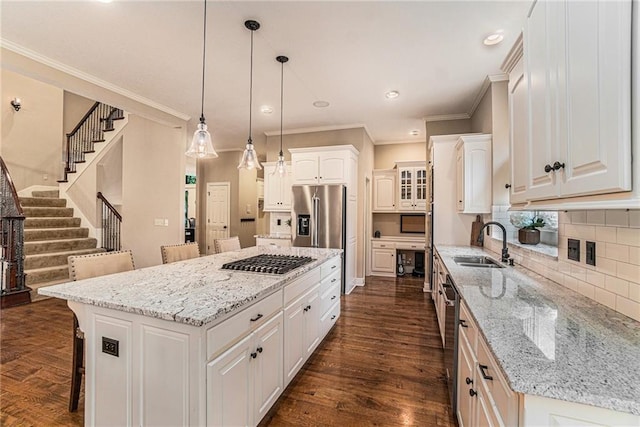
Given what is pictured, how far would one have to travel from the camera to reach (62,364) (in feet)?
8.10

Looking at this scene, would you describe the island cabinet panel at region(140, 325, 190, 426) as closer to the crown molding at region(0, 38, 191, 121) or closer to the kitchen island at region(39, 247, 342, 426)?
the kitchen island at region(39, 247, 342, 426)

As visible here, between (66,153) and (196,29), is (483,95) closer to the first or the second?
(196,29)

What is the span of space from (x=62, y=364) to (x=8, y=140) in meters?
5.94

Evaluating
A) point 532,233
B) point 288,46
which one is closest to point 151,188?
point 288,46

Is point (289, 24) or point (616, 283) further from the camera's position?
point (289, 24)

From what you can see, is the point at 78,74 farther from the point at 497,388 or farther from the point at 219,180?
the point at 497,388

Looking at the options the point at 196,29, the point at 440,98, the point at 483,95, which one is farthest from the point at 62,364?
the point at 483,95

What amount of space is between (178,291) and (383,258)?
494 centimetres

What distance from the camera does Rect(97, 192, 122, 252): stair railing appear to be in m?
5.62

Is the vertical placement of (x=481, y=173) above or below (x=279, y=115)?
below

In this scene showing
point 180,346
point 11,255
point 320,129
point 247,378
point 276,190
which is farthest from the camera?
point 276,190

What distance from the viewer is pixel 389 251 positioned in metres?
5.99

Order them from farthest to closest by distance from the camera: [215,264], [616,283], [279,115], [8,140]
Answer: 1. [8,140]
2. [279,115]
3. [215,264]
4. [616,283]

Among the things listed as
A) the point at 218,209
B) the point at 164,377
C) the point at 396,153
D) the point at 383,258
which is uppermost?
the point at 396,153
